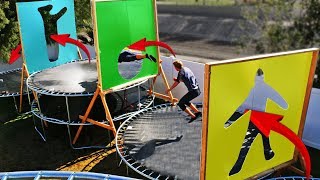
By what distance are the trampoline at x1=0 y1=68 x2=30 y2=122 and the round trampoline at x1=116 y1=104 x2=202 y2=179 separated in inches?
198

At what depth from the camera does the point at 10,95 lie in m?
11.3

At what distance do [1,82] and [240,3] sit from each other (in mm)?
27413

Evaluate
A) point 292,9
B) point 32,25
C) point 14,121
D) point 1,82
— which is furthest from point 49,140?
point 292,9

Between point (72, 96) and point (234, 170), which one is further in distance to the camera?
point (72, 96)

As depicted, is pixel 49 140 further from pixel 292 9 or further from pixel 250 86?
pixel 292 9

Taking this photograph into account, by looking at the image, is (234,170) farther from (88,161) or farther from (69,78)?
(69,78)

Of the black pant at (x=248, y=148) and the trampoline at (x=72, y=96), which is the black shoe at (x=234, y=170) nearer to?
the black pant at (x=248, y=148)

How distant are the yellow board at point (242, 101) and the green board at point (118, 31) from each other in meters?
4.18

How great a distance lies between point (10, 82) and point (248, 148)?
402 inches

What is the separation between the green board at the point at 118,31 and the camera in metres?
8.12

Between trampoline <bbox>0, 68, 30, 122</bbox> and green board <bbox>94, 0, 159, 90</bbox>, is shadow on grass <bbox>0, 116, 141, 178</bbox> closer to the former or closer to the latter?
trampoline <bbox>0, 68, 30, 122</bbox>

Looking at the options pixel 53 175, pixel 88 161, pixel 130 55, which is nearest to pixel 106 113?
pixel 88 161

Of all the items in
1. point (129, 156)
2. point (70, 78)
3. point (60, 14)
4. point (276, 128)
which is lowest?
point (129, 156)

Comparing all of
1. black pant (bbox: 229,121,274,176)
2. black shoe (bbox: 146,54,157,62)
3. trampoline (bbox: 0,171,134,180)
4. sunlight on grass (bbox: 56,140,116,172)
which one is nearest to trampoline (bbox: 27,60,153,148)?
black shoe (bbox: 146,54,157,62)
